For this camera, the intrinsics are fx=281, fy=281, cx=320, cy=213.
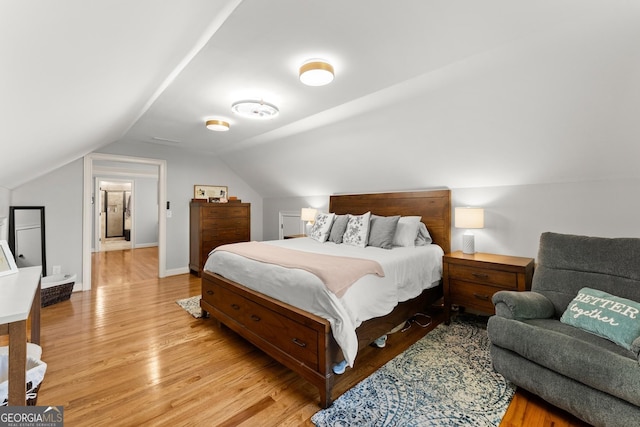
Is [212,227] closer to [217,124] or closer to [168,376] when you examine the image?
[217,124]

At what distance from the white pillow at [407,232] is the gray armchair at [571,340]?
45.7 inches

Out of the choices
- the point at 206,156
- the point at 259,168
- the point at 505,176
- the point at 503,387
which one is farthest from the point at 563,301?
the point at 206,156

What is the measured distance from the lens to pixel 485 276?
102 inches

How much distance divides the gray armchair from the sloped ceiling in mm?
865

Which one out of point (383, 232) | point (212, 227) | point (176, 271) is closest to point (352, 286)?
point (383, 232)

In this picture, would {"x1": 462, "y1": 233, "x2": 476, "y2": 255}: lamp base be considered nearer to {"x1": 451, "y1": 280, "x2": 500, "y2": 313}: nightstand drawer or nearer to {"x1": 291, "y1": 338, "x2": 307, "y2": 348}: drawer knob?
{"x1": 451, "y1": 280, "x2": 500, "y2": 313}: nightstand drawer

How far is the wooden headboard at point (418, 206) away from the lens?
327 centimetres

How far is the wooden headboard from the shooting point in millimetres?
3266

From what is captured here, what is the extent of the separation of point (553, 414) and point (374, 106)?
8.50ft

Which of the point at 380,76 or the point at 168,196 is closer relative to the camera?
the point at 380,76

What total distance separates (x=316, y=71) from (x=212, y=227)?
354cm

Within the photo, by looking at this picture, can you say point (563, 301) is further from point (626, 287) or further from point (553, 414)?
point (553, 414)

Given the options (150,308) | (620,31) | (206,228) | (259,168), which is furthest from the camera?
(259,168)

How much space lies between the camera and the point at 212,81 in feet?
7.45
